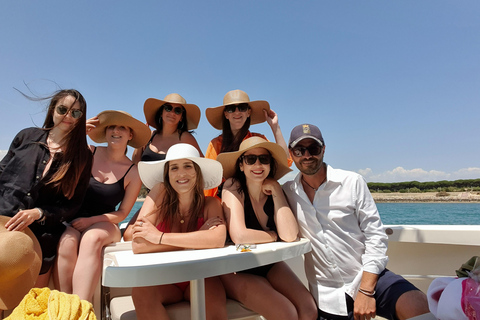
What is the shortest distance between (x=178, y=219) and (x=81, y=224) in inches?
24.9

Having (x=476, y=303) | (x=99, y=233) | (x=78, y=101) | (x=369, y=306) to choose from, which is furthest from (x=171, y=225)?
(x=476, y=303)

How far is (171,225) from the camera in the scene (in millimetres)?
1832

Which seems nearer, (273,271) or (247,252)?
(247,252)

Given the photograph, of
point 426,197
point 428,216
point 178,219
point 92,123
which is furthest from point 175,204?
point 426,197

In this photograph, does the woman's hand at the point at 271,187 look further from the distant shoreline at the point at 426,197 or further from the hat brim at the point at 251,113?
the distant shoreline at the point at 426,197

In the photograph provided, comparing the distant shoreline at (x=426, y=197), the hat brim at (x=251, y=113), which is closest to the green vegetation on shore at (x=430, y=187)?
the distant shoreline at (x=426, y=197)

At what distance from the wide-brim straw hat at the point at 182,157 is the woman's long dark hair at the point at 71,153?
366 millimetres

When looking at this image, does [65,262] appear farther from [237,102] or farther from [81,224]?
[237,102]

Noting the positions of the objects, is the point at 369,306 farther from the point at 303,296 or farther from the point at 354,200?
the point at 354,200

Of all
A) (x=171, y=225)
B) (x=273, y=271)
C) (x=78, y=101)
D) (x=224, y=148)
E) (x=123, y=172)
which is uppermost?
(x=78, y=101)

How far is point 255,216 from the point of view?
6.48 feet

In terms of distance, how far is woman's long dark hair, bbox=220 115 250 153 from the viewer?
2738 mm

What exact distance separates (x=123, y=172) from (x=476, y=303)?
6.94 feet

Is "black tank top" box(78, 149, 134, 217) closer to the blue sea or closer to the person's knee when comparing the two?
the person's knee
